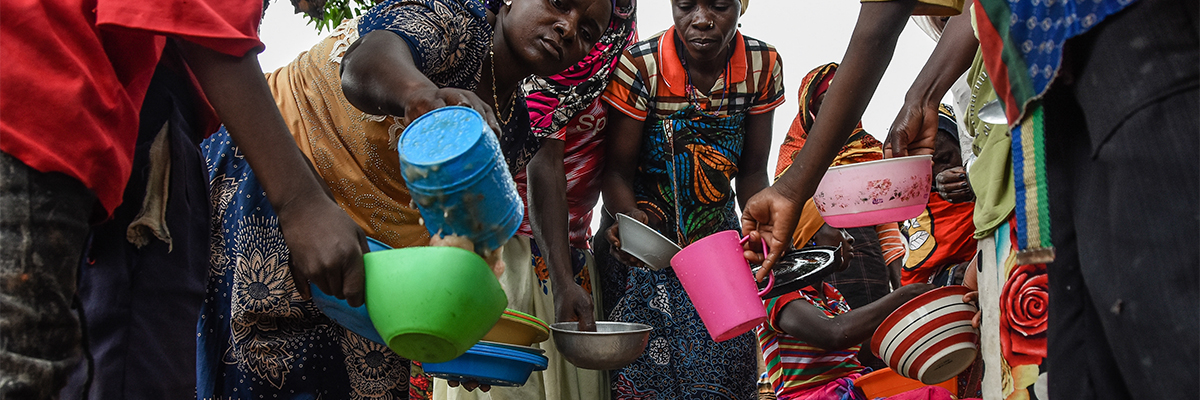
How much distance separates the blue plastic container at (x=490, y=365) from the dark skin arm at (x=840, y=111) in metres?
0.68

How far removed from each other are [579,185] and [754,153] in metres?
0.74

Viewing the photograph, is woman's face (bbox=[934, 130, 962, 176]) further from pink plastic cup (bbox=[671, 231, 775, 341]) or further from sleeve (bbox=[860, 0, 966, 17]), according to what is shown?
sleeve (bbox=[860, 0, 966, 17])

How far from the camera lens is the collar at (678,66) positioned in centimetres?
358

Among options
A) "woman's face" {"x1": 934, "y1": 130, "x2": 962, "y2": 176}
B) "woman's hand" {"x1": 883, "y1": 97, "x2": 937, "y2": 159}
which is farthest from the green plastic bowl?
"woman's face" {"x1": 934, "y1": 130, "x2": 962, "y2": 176}

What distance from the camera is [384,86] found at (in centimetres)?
179

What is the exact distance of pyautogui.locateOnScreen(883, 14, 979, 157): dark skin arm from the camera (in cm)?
215

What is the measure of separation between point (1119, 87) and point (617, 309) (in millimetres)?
2570

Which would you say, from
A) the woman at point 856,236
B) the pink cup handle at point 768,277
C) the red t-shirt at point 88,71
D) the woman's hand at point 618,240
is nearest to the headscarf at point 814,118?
the woman at point 856,236

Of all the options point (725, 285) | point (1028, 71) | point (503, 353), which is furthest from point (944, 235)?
point (1028, 71)

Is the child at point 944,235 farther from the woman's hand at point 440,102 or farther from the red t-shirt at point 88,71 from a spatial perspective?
the red t-shirt at point 88,71

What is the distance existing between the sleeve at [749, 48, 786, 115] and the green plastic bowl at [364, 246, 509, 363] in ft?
7.81

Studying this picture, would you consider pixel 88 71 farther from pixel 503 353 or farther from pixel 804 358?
pixel 804 358

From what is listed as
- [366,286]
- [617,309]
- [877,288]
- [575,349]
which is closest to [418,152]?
[366,286]

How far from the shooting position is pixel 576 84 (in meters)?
3.40
